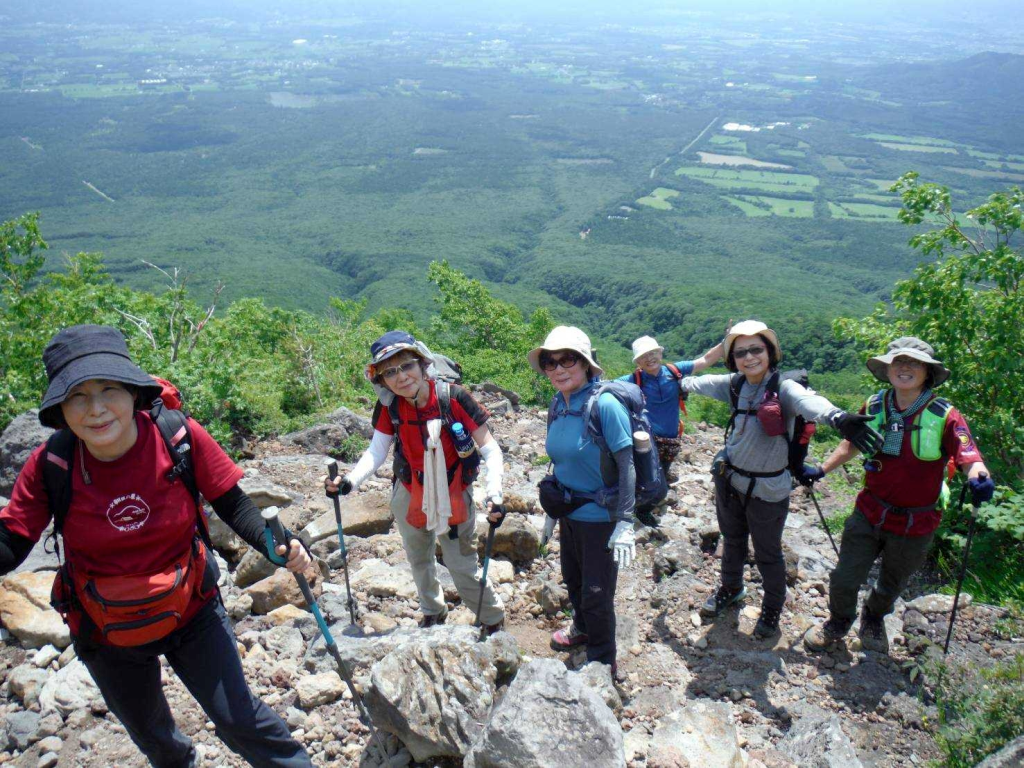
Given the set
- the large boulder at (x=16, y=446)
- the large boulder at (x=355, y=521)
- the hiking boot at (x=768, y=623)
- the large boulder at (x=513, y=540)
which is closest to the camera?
the hiking boot at (x=768, y=623)

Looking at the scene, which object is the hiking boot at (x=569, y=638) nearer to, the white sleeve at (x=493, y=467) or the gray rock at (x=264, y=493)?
the white sleeve at (x=493, y=467)

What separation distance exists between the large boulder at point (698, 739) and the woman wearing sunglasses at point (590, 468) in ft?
1.86

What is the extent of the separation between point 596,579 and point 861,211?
130 metres

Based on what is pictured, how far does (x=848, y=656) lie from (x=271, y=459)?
5.88 metres

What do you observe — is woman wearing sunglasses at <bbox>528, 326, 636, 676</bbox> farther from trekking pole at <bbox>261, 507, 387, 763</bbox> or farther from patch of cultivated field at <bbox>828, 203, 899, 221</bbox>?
patch of cultivated field at <bbox>828, 203, 899, 221</bbox>

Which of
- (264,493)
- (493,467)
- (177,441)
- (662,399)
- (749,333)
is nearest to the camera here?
(177,441)

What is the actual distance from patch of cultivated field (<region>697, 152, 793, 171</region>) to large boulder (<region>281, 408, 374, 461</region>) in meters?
159

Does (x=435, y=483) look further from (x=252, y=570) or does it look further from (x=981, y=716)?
(x=981, y=716)

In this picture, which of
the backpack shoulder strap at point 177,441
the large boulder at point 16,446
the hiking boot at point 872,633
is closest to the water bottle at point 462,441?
the backpack shoulder strap at point 177,441

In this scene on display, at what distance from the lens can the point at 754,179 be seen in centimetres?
14250

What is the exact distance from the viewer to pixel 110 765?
3.38 metres

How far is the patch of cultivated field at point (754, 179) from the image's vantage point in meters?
134

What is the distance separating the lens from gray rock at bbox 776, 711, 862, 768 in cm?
320

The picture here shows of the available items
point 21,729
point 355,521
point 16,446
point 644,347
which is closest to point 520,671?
point 21,729
